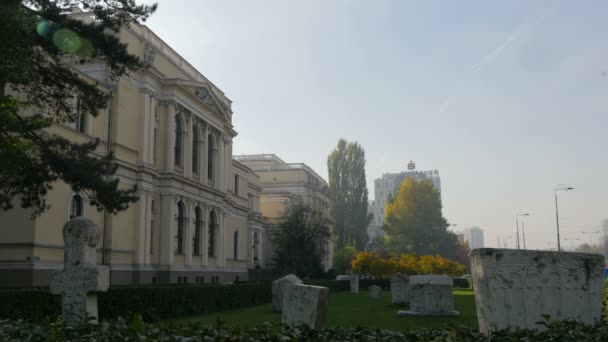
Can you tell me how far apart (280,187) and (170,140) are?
3874 centimetres

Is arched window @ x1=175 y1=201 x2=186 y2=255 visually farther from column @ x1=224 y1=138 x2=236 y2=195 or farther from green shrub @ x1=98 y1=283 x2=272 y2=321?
green shrub @ x1=98 y1=283 x2=272 y2=321

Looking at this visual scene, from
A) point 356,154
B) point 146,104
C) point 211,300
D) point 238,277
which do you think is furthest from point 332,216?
point 211,300

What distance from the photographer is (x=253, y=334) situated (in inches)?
231

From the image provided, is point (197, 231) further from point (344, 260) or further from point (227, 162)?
point (344, 260)

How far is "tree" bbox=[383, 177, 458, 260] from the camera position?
229 ft

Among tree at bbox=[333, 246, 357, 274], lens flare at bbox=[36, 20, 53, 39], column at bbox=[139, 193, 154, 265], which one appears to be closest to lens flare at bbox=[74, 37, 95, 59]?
lens flare at bbox=[36, 20, 53, 39]

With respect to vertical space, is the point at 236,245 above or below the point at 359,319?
above

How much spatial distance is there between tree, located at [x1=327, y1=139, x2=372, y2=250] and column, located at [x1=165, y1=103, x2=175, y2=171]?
38635mm

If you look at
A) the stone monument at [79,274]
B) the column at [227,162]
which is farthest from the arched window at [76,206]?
the stone monument at [79,274]

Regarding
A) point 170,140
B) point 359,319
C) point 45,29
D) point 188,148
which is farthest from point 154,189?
point 45,29

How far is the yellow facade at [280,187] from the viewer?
67881 mm

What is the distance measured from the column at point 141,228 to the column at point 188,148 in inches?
211

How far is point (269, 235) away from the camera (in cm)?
6475

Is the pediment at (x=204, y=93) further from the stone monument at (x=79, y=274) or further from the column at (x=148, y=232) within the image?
the stone monument at (x=79, y=274)
